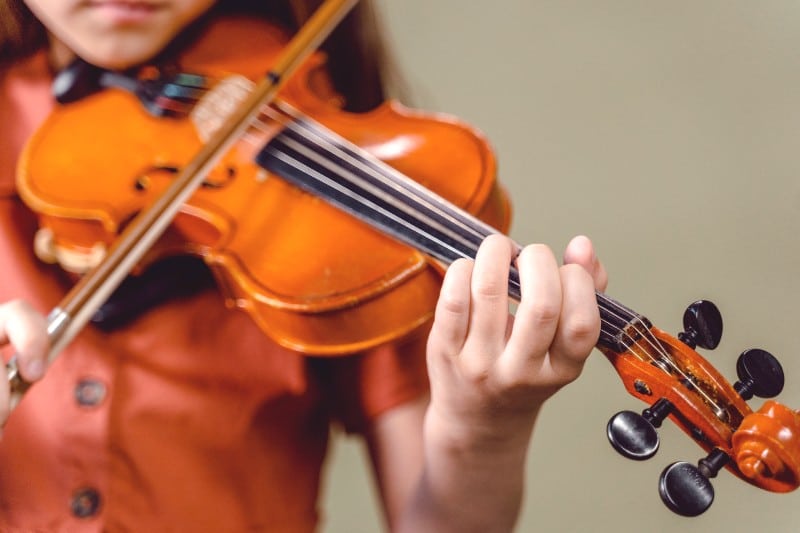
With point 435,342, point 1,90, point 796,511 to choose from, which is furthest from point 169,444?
point 796,511

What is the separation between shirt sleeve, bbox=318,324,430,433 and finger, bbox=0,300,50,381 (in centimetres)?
25

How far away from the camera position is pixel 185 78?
1.91 feet

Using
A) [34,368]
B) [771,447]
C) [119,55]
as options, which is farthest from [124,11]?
[771,447]

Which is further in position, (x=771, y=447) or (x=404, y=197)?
(x=404, y=197)

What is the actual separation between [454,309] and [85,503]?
0.31m

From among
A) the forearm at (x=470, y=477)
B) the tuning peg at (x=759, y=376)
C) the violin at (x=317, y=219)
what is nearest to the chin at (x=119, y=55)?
the violin at (x=317, y=219)

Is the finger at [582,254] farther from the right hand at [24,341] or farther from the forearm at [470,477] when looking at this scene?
the right hand at [24,341]

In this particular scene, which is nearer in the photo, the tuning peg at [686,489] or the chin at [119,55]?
the tuning peg at [686,489]

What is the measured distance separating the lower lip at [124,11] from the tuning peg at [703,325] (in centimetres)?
43

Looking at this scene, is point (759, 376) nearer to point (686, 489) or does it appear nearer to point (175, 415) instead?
point (686, 489)

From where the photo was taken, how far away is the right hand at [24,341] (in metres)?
0.38

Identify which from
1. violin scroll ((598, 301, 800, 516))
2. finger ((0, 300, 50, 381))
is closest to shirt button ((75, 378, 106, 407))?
finger ((0, 300, 50, 381))

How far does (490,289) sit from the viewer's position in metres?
0.39

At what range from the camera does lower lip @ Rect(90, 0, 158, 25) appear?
542 mm
